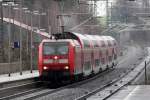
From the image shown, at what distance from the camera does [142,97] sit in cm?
2812

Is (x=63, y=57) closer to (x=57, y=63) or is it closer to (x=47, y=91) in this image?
(x=57, y=63)

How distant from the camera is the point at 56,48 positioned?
3919 centimetres

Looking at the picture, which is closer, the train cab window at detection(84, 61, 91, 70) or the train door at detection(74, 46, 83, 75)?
the train door at detection(74, 46, 83, 75)

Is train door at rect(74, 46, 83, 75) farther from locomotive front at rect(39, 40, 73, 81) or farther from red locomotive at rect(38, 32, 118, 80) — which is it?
locomotive front at rect(39, 40, 73, 81)

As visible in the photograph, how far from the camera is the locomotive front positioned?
38688 millimetres

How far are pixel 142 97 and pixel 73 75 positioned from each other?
37.4 ft

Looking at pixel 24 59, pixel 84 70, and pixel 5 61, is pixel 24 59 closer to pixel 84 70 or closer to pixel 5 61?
pixel 5 61

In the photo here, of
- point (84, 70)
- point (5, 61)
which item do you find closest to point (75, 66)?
point (84, 70)

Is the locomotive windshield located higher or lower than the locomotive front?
higher

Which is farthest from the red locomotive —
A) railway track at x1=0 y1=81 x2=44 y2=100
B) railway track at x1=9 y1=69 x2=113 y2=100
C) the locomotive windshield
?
railway track at x1=0 y1=81 x2=44 y2=100

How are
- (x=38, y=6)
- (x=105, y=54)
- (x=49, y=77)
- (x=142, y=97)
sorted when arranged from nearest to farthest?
(x=142, y=97) < (x=49, y=77) < (x=105, y=54) < (x=38, y=6)

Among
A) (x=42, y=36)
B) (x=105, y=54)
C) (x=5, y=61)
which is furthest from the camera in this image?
(x=42, y=36)

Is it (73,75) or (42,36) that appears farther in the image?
(42,36)

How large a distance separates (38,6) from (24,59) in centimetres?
2636
